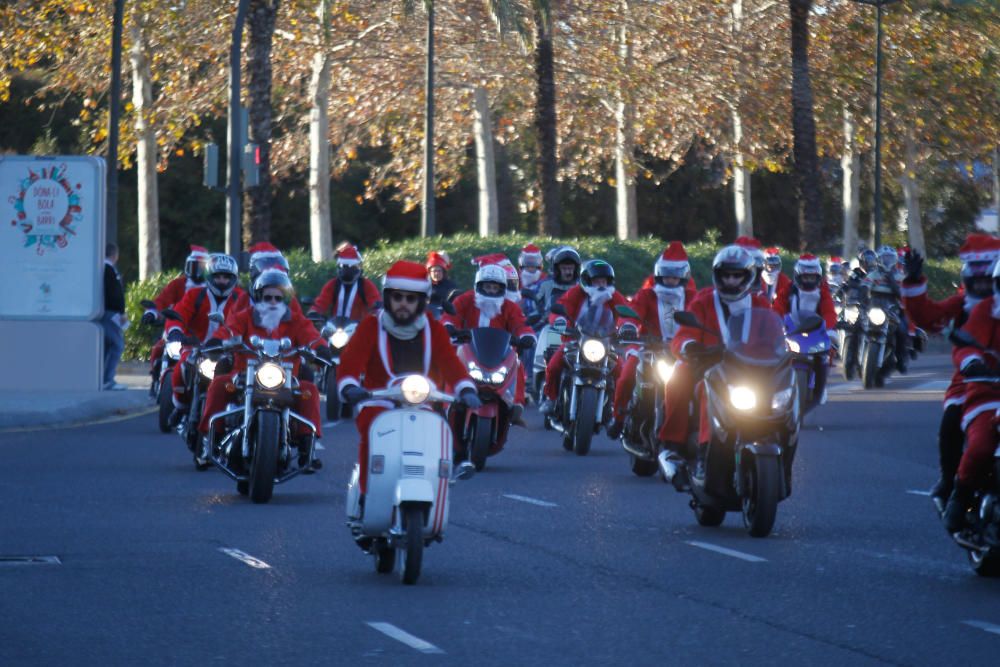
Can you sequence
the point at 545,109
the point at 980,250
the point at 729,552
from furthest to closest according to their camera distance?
1. the point at 545,109
2. the point at 729,552
3. the point at 980,250

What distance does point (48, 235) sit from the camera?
23234 mm

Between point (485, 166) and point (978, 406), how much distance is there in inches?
1615

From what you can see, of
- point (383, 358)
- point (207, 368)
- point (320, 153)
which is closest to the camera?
point (383, 358)

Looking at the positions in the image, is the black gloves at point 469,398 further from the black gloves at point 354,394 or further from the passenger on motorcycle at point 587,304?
the passenger on motorcycle at point 587,304

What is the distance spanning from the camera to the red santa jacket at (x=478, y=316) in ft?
58.0

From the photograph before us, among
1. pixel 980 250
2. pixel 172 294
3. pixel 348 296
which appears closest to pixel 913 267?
pixel 980 250

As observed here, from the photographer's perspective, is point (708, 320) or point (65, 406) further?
point (65, 406)

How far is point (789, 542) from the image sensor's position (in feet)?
37.9

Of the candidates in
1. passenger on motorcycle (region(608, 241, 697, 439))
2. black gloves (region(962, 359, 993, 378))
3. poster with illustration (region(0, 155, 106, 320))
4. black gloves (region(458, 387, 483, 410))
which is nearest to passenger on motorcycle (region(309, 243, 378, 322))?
poster with illustration (region(0, 155, 106, 320))

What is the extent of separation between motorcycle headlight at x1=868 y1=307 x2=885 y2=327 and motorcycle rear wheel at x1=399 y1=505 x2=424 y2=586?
16.9m

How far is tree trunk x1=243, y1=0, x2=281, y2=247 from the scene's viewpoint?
1229 inches

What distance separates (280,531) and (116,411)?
35.5ft

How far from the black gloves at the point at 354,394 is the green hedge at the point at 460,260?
20113 millimetres

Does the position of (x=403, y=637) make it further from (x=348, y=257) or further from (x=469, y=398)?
(x=348, y=257)
